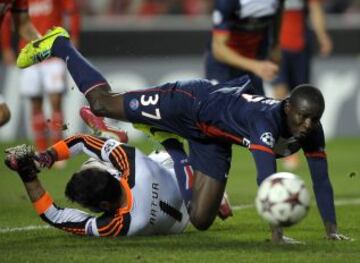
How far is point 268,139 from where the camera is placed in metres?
8.55

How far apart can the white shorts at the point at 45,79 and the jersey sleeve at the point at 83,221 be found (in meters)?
6.54

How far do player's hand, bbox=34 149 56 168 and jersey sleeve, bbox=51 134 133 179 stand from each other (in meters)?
0.06

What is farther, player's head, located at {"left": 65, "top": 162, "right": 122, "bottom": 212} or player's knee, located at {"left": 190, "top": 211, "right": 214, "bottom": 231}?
player's knee, located at {"left": 190, "top": 211, "right": 214, "bottom": 231}

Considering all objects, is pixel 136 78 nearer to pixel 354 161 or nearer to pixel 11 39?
pixel 11 39

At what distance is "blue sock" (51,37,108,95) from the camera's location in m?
10.2

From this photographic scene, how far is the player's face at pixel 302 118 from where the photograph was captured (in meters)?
8.59

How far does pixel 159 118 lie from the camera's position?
381 inches

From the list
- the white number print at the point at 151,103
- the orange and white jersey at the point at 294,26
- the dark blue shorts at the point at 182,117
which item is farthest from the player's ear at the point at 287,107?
the orange and white jersey at the point at 294,26

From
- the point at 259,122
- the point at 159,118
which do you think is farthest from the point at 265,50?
the point at 259,122

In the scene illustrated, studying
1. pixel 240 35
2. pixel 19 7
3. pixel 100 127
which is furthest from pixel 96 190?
pixel 240 35

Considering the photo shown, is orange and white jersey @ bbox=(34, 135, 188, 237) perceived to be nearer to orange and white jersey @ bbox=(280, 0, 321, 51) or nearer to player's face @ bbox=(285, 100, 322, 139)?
player's face @ bbox=(285, 100, 322, 139)

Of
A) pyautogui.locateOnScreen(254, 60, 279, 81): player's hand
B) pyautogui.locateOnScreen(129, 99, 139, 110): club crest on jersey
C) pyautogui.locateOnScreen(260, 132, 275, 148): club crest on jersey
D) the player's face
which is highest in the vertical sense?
the player's face

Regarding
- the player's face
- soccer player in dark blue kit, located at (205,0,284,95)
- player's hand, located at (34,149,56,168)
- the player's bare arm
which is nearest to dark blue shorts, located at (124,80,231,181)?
player's hand, located at (34,149,56,168)

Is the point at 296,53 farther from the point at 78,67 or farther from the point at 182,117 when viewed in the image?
the point at 182,117
